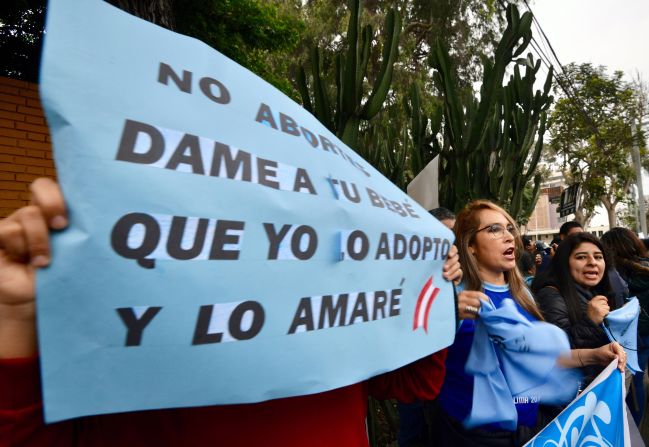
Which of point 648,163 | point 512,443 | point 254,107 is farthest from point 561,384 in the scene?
point 648,163

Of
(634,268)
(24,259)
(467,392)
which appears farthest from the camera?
(634,268)

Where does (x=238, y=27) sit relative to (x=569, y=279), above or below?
above

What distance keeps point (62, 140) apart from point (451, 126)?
2880mm

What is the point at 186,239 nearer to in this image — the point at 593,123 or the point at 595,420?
the point at 595,420

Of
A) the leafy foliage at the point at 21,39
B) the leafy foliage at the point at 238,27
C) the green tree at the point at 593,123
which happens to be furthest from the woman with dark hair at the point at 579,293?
the green tree at the point at 593,123

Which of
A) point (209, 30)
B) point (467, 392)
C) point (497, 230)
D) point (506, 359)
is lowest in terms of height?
point (467, 392)

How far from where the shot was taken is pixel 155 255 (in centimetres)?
67

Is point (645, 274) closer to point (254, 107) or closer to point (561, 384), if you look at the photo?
point (561, 384)

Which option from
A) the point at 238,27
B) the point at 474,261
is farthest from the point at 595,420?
the point at 238,27

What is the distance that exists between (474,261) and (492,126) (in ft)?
6.34

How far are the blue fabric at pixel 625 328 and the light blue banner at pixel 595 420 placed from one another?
1.00ft

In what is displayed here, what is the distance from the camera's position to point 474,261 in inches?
Answer: 73.4

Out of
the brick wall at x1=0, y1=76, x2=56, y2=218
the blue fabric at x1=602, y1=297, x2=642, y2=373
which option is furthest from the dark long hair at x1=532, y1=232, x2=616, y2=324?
the brick wall at x1=0, y1=76, x2=56, y2=218

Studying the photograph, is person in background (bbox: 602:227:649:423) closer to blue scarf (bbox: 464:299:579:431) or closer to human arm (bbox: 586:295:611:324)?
human arm (bbox: 586:295:611:324)
